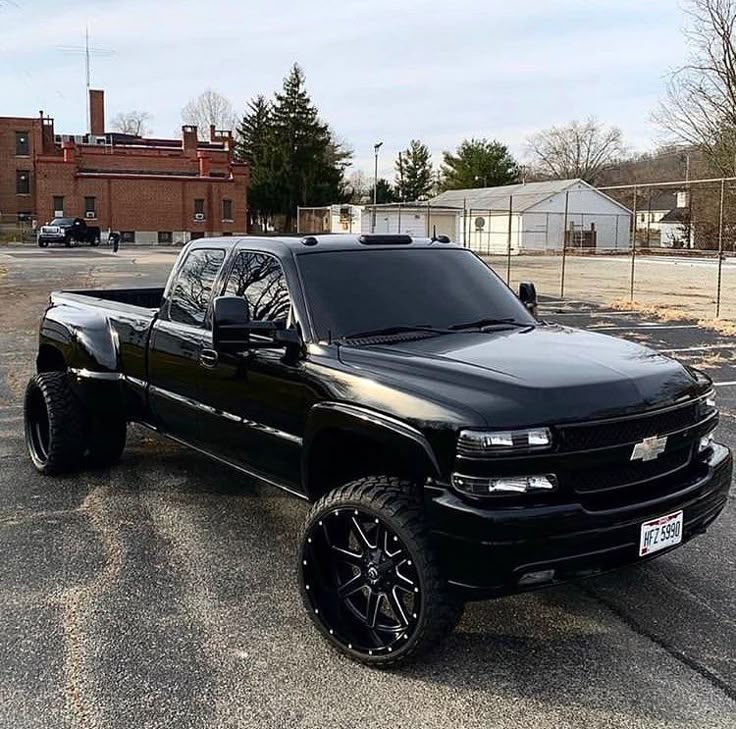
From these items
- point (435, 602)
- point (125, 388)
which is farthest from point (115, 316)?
point (435, 602)

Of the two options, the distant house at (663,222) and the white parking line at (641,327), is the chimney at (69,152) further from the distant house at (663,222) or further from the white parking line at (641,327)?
the white parking line at (641,327)

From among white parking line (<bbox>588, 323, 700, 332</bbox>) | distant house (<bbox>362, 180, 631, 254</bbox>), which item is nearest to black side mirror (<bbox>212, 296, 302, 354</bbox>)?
white parking line (<bbox>588, 323, 700, 332</bbox>)

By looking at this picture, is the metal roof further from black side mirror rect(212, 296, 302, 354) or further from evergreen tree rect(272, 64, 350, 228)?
black side mirror rect(212, 296, 302, 354)

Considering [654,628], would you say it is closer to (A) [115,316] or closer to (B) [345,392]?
(B) [345,392]

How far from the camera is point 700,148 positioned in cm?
3850

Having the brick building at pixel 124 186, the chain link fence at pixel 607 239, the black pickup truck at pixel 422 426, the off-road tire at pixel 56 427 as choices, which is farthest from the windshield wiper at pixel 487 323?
the brick building at pixel 124 186

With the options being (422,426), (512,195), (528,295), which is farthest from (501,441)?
(512,195)

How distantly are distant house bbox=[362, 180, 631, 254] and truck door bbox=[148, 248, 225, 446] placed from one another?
50.2 metres

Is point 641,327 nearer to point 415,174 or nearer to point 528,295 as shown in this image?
point 528,295

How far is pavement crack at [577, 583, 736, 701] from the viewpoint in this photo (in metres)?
3.28

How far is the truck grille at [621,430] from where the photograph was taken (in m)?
3.23

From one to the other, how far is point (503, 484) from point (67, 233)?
52.7 meters

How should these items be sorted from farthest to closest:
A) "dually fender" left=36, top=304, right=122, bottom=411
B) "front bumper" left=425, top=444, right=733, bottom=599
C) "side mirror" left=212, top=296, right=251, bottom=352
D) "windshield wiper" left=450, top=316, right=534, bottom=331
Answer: "dually fender" left=36, top=304, right=122, bottom=411
"windshield wiper" left=450, top=316, right=534, bottom=331
"side mirror" left=212, top=296, right=251, bottom=352
"front bumper" left=425, top=444, right=733, bottom=599

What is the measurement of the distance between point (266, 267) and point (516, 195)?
207 ft
